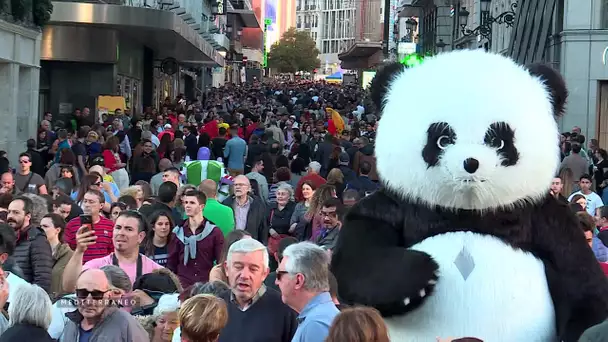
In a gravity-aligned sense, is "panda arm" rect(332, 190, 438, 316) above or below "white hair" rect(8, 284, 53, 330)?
above

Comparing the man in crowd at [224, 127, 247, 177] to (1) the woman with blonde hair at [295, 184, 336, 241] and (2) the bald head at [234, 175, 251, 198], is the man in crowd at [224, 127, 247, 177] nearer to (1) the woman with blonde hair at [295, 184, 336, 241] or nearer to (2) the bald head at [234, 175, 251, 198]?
(2) the bald head at [234, 175, 251, 198]

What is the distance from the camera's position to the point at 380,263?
15.1ft

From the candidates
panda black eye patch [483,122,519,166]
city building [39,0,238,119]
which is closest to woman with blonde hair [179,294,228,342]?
panda black eye patch [483,122,519,166]

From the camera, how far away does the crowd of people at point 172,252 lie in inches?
200

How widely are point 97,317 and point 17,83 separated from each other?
53.4ft

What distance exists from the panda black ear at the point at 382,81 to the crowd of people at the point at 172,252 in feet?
1.13

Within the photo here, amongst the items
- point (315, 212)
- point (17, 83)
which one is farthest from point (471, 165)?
point (17, 83)

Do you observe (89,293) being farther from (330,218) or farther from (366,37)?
(366,37)

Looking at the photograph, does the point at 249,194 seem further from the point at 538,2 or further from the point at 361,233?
the point at 538,2

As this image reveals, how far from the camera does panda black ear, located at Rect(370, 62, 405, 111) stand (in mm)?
5090

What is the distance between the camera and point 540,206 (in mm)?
4754

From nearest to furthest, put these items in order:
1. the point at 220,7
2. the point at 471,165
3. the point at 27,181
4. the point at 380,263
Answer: the point at 471,165 → the point at 380,263 → the point at 27,181 → the point at 220,7

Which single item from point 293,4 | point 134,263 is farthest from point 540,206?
point 293,4

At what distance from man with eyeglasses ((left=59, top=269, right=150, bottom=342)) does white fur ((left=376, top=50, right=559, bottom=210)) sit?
5.18ft
